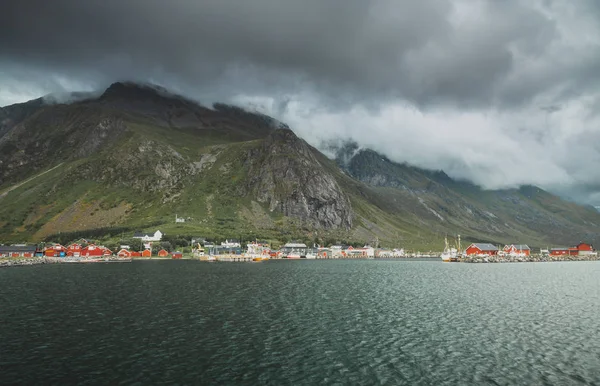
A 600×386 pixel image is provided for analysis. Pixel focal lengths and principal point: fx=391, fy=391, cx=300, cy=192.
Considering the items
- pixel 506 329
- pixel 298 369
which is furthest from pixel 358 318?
pixel 298 369

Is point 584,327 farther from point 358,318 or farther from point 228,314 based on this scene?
point 228,314

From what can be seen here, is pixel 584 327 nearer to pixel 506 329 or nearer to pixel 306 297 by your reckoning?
pixel 506 329

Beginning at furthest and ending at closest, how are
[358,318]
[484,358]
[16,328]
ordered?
[358,318], [16,328], [484,358]

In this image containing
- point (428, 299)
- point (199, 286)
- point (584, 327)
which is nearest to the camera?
point (584, 327)

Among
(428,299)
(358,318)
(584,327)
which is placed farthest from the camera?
(428,299)

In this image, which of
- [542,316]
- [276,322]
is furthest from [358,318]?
[542,316]

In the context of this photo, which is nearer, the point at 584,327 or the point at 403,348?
the point at 403,348
